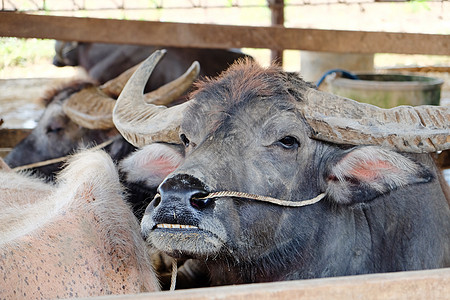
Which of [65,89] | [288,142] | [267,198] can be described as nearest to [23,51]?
[65,89]

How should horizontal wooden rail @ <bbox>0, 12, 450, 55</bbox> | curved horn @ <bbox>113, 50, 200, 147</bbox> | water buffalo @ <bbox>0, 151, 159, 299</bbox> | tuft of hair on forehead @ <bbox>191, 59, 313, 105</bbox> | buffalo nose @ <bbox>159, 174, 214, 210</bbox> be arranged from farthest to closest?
horizontal wooden rail @ <bbox>0, 12, 450, 55</bbox> < curved horn @ <bbox>113, 50, 200, 147</bbox> < tuft of hair on forehead @ <bbox>191, 59, 313, 105</bbox> < buffalo nose @ <bbox>159, 174, 214, 210</bbox> < water buffalo @ <bbox>0, 151, 159, 299</bbox>

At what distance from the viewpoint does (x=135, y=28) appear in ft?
16.4

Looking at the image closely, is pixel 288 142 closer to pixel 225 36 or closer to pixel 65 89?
pixel 225 36

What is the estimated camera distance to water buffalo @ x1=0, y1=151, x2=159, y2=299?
2.19 metres

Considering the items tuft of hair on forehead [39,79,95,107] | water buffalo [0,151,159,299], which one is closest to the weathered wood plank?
water buffalo [0,151,159,299]

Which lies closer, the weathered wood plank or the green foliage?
the weathered wood plank

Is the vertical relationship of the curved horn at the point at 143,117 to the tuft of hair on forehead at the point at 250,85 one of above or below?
below

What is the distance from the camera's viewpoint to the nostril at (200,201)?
233cm

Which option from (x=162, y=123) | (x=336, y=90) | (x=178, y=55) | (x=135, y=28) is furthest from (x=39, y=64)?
(x=162, y=123)

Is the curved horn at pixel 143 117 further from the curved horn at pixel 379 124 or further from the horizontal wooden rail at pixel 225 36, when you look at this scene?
the horizontal wooden rail at pixel 225 36

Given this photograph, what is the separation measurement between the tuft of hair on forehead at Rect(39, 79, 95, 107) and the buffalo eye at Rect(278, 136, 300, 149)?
9.88 feet

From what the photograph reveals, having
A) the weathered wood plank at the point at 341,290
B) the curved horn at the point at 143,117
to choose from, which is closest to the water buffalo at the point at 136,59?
the curved horn at the point at 143,117

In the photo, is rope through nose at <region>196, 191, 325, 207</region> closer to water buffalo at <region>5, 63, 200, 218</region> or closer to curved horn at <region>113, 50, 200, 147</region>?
curved horn at <region>113, 50, 200, 147</region>

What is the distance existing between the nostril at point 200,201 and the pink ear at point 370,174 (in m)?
0.72
